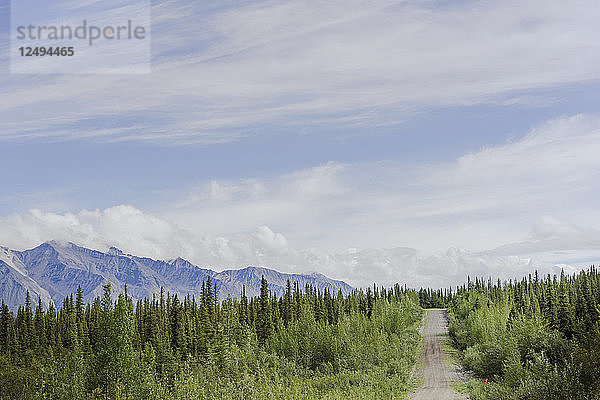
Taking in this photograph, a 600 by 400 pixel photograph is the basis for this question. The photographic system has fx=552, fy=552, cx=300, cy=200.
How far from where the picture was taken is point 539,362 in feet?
89.0

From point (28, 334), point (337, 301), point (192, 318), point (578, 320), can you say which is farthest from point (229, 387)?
point (28, 334)

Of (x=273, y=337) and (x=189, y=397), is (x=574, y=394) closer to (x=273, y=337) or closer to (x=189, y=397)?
(x=189, y=397)

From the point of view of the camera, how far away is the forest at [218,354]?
85.9 ft

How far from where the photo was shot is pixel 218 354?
1671 inches

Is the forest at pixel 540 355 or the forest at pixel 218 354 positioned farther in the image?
the forest at pixel 218 354

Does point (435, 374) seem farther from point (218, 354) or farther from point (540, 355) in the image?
point (218, 354)

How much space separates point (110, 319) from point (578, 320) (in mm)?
27386

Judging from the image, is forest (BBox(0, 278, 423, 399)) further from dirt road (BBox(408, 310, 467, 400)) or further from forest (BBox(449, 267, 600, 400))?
forest (BBox(449, 267, 600, 400))

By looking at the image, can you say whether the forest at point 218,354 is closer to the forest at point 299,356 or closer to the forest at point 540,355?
the forest at point 299,356

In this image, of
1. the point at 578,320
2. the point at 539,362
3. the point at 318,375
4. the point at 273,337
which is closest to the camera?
the point at 539,362

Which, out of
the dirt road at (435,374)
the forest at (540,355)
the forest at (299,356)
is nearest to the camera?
the forest at (540,355)

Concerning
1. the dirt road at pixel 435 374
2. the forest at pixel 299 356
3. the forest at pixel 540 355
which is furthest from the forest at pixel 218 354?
the forest at pixel 540 355

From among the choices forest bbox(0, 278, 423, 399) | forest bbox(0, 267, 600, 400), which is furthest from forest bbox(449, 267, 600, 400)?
forest bbox(0, 278, 423, 399)

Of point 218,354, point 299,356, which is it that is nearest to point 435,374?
point 299,356
